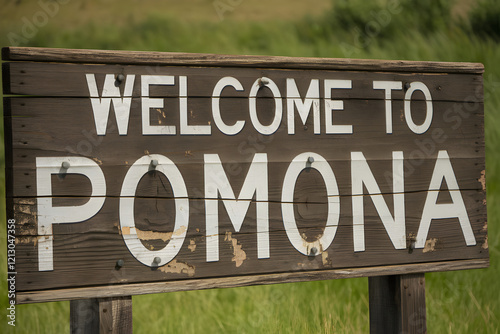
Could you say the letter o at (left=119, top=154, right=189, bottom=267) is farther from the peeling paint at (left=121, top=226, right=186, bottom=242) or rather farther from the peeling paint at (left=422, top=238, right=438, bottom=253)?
the peeling paint at (left=422, top=238, right=438, bottom=253)

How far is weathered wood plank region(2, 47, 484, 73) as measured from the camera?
5.99 feet

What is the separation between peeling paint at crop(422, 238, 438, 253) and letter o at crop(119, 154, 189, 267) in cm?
103

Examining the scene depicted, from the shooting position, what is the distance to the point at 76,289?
1823mm

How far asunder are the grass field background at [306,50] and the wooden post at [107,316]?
146cm

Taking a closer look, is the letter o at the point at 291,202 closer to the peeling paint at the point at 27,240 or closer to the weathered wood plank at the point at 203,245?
the weathered wood plank at the point at 203,245

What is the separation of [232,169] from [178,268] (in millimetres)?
398

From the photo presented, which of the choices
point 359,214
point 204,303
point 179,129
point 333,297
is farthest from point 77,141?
point 333,297

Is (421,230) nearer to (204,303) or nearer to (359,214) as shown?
(359,214)

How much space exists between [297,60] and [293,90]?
0.38 feet

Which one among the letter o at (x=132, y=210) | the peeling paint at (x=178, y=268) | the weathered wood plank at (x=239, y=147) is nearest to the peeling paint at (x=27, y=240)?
the weathered wood plank at (x=239, y=147)

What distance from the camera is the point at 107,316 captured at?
1.90 metres

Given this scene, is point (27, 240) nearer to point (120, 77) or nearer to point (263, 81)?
point (120, 77)

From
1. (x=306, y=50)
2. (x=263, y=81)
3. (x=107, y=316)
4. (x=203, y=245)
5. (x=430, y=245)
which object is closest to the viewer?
(x=107, y=316)

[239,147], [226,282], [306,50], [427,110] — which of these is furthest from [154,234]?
[306,50]
